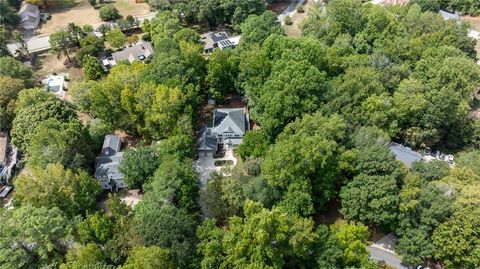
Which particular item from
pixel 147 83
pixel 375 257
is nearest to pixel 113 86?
pixel 147 83

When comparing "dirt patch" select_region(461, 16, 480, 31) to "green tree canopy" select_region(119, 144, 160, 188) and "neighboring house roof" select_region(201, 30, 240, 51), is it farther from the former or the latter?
"green tree canopy" select_region(119, 144, 160, 188)

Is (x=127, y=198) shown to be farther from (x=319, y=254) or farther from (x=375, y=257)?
(x=375, y=257)

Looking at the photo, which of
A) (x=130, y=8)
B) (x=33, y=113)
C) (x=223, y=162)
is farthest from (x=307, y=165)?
(x=130, y=8)

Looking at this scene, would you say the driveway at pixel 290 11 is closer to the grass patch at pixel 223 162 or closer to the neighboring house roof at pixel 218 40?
the neighboring house roof at pixel 218 40

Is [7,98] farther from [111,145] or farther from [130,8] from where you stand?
[130,8]

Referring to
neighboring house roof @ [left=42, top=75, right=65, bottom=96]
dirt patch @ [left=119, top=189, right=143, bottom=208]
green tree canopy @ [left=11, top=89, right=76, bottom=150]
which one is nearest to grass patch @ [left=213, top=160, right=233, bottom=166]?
dirt patch @ [left=119, top=189, right=143, bottom=208]
